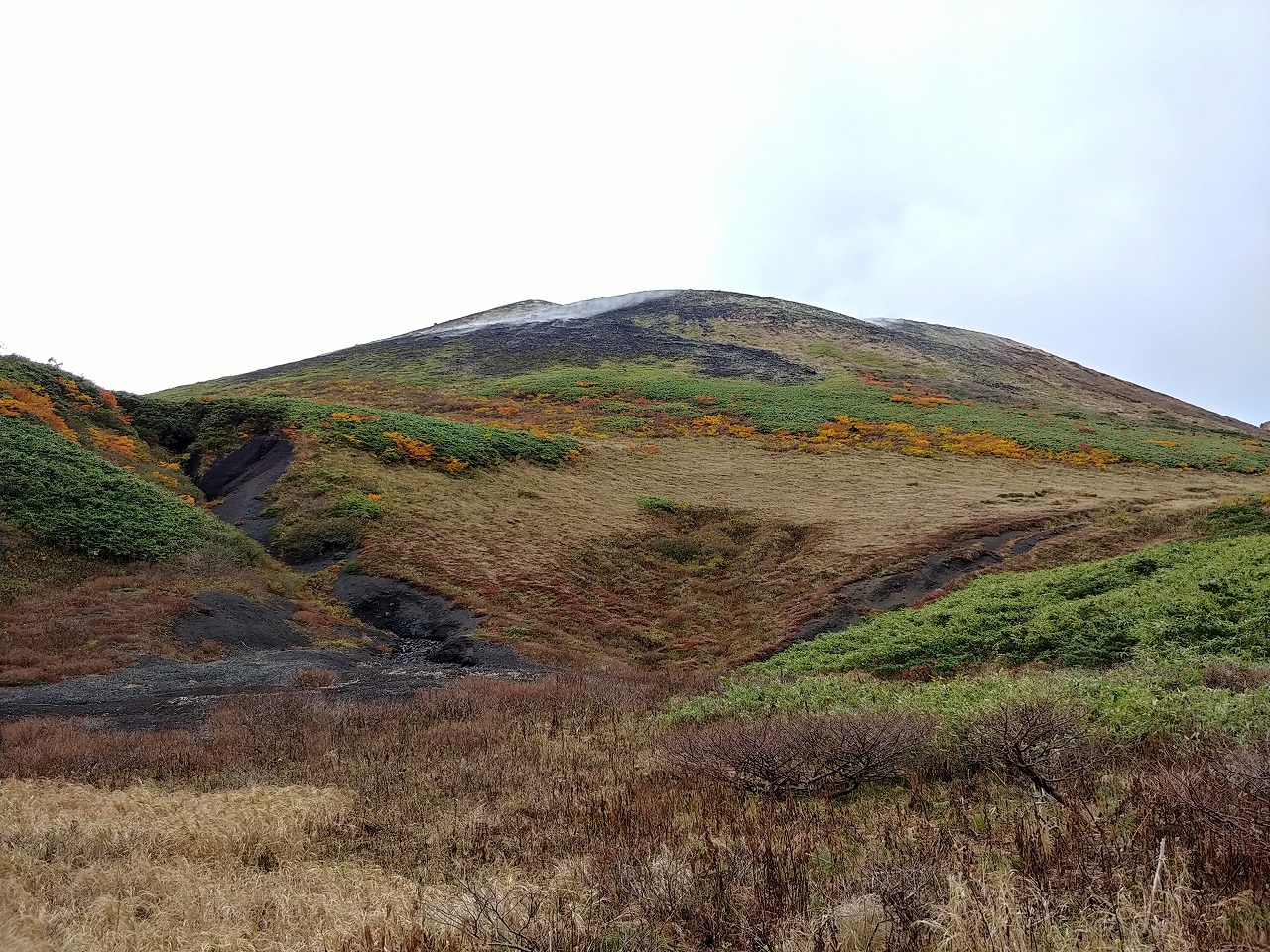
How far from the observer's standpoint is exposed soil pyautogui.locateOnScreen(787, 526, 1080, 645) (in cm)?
2322

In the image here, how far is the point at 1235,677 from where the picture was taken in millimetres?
9883

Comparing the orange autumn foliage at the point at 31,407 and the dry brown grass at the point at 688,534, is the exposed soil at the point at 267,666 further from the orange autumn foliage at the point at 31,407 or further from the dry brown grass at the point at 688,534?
the orange autumn foliage at the point at 31,407

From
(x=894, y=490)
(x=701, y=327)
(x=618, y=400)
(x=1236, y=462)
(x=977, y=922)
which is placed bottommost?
(x=977, y=922)

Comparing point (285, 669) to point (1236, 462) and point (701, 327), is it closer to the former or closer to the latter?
point (1236, 462)

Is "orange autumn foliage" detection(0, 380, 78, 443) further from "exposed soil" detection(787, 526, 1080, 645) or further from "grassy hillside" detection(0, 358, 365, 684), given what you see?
"exposed soil" detection(787, 526, 1080, 645)

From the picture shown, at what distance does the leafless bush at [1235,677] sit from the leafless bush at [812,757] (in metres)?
4.63

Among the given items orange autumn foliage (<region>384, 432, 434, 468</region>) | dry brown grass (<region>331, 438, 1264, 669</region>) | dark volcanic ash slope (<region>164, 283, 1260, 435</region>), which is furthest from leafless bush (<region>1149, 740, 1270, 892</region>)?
dark volcanic ash slope (<region>164, 283, 1260, 435</region>)

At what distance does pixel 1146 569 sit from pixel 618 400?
4973 cm

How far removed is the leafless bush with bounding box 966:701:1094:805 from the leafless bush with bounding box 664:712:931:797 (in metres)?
0.77

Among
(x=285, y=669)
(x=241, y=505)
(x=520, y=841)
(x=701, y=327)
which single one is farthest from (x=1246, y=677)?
(x=701, y=327)

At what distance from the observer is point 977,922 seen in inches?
143

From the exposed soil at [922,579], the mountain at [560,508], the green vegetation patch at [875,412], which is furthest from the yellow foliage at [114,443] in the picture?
the green vegetation patch at [875,412]

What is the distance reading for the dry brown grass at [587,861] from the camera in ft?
12.6

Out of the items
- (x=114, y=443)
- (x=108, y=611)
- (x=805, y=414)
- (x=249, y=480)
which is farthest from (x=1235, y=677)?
(x=805, y=414)
